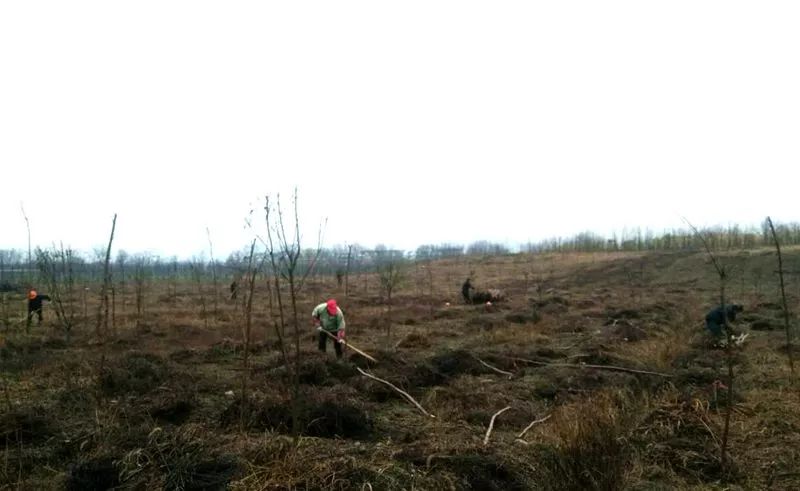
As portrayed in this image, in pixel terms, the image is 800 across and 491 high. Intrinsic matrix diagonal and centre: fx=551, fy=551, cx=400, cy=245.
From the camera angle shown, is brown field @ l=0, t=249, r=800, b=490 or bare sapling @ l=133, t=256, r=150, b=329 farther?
bare sapling @ l=133, t=256, r=150, b=329

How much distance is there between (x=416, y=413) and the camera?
22.5ft

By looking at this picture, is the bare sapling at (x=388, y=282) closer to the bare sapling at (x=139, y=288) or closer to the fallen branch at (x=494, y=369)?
the fallen branch at (x=494, y=369)

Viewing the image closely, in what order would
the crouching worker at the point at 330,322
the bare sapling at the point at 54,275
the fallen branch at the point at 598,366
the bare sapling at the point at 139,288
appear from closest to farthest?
the bare sapling at the point at 54,275, the fallen branch at the point at 598,366, the crouching worker at the point at 330,322, the bare sapling at the point at 139,288

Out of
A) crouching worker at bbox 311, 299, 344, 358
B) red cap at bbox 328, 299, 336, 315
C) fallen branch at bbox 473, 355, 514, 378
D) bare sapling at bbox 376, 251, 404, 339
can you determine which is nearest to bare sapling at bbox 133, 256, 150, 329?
bare sapling at bbox 376, 251, 404, 339

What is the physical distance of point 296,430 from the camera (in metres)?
4.38

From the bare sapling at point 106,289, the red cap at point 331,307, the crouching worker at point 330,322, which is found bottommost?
the crouching worker at point 330,322

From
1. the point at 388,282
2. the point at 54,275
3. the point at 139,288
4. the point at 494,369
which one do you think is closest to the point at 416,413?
the point at 494,369

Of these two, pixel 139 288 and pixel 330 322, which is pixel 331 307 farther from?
pixel 139 288

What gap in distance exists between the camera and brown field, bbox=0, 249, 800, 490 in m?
4.16

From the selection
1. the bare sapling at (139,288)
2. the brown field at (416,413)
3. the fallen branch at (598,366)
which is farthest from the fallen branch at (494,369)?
the bare sapling at (139,288)

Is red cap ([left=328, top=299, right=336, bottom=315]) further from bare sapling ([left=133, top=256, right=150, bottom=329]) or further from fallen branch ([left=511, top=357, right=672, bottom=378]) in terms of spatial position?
bare sapling ([left=133, top=256, right=150, bottom=329])

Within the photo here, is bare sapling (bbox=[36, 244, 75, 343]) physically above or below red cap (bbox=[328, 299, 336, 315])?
above

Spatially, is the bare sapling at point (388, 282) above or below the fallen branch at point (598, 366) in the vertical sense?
above

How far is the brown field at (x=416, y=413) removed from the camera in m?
4.16
